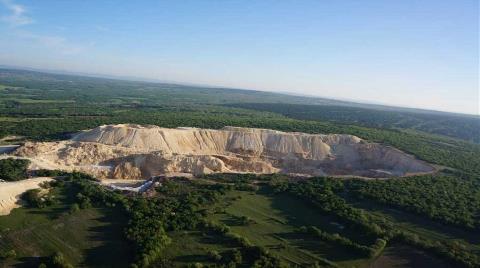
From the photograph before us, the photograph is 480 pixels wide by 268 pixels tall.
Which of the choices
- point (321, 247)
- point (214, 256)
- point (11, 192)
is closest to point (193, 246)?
point (214, 256)

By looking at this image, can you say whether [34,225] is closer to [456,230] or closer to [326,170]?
Answer: [456,230]

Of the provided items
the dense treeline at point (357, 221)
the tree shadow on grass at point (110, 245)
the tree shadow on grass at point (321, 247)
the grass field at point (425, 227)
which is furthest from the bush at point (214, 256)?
the grass field at point (425, 227)

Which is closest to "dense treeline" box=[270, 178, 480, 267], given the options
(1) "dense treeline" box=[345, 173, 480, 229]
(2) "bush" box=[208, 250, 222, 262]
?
(1) "dense treeline" box=[345, 173, 480, 229]

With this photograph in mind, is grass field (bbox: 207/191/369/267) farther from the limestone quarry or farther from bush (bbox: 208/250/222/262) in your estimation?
the limestone quarry

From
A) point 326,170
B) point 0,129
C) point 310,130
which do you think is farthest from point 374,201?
point 0,129

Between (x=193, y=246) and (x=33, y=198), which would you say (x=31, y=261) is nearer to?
(x=33, y=198)
